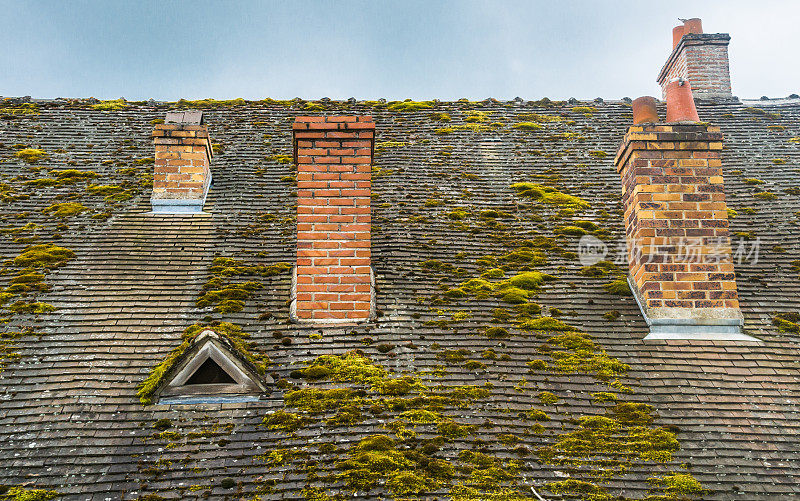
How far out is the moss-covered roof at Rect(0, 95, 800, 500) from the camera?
4.46m

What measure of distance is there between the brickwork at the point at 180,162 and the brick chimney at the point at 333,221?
2.02 meters

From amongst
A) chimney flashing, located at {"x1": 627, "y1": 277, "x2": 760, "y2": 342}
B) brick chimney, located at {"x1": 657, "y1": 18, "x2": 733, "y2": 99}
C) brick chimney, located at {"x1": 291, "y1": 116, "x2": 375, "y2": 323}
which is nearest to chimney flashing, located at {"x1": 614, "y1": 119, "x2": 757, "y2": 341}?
chimney flashing, located at {"x1": 627, "y1": 277, "x2": 760, "y2": 342}

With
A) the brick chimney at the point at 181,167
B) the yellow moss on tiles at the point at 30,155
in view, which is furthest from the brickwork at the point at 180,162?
the yellow moss on tiles at the point at 30,155

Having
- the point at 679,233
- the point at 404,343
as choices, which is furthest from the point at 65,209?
the point at 679,233

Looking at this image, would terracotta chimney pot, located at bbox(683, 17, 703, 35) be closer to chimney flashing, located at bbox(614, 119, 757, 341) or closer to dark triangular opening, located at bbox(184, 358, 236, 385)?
chimney flashing, located at bbox(614, 119, 757, 341)

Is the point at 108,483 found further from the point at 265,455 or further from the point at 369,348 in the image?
the point at 369,348

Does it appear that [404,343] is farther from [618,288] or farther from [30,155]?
[30,155]

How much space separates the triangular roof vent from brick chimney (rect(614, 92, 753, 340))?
3601mm

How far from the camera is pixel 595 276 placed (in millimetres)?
6598

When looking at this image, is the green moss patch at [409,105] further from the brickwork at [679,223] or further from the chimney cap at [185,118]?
the brickwork at [679,223]

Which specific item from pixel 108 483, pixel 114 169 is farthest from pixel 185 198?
pixel 108 483

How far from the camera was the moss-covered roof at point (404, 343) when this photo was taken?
14.6 feet

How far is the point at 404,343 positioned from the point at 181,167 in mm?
3858

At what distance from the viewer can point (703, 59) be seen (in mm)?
12180
